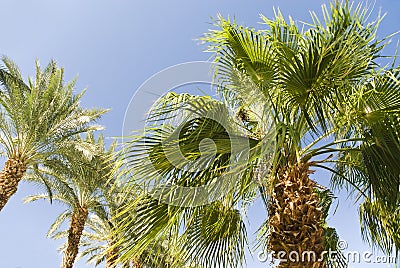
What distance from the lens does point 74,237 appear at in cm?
1564

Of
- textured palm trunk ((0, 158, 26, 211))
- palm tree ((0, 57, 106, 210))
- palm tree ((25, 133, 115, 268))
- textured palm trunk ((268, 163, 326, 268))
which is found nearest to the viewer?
textured palm trunk ((268, 163, 326, 268))

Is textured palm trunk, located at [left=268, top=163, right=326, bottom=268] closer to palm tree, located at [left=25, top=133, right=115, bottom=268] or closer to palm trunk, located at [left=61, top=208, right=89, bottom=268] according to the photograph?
palm tree, located at [left=25, top=133, right=115, bottom=268]

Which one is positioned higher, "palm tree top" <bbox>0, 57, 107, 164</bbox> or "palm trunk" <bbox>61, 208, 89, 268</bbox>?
"palm tree top" <bbox>0, 57, 107, 164</bbox>

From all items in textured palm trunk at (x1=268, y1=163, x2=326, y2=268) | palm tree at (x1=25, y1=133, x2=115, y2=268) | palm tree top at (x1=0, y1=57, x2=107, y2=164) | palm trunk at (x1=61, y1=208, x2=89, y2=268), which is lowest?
textured palm trunk at (x1=268, y1=163, x2=326, y2=268)

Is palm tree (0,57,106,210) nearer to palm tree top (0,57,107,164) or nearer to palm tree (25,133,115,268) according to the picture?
palm tree top (0,57,107,164)

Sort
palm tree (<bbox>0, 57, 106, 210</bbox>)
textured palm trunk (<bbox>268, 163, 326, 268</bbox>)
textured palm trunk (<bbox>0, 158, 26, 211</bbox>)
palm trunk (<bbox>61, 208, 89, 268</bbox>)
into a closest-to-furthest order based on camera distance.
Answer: textured palm trunk (<bbox>268, 163, 326, 268</bbox>) → textured palm trunk (<bbox>0, 158, 26, 211</bbox>) → palm tree (<bbox>0, 57, 106, 210</bbox>) → palm trunk (<bbox>61, 208, 89, 268</bbox>)

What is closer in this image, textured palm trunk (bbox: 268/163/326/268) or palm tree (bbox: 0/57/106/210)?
textured palm trunk (bbox: 268/163/326/268)

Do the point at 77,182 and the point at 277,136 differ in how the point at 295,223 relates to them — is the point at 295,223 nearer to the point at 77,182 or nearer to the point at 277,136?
the point at 277,136

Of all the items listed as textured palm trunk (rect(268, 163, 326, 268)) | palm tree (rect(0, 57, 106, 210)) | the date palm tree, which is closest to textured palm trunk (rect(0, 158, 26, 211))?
palm tree (rect(0, 57, 106, 210))

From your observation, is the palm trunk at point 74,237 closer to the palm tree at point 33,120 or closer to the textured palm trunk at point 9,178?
the palm tree at point 33,120

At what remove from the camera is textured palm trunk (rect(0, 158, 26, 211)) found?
12.1 m

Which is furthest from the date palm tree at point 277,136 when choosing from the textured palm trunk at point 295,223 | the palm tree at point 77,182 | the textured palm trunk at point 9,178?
the palm tree at point 77,182

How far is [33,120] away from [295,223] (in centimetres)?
1034

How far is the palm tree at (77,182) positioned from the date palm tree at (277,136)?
911 cm
